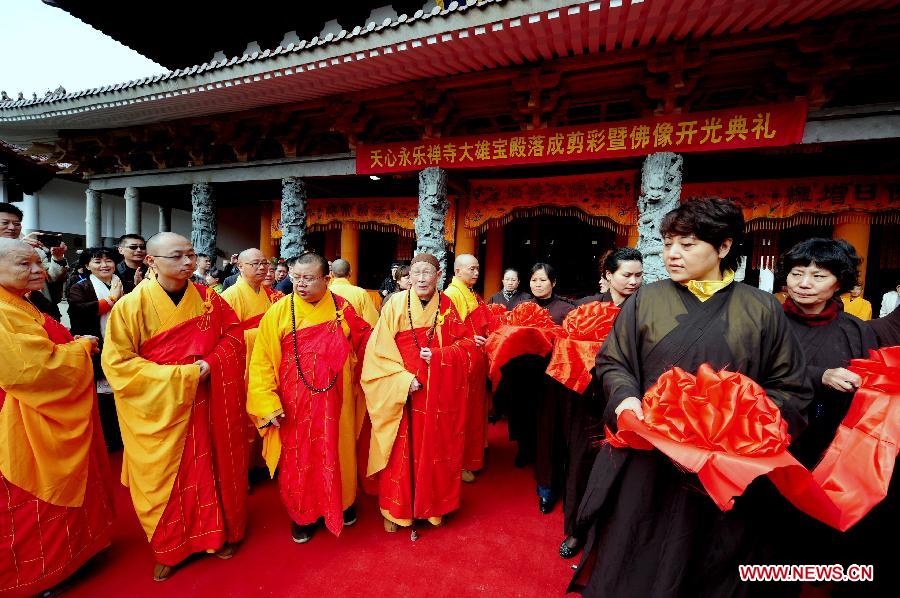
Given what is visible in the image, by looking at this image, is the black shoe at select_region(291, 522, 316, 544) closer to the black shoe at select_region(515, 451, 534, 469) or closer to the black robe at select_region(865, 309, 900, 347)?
the black shoe at select_region(515, 451, 534, 469)

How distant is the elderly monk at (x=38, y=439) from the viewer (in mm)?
1957

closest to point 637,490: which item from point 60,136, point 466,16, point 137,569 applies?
point 137,569

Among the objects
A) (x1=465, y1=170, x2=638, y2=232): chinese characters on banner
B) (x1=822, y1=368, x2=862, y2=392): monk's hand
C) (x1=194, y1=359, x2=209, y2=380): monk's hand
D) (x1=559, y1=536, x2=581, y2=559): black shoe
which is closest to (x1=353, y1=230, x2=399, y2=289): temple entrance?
(x1=465, y1=170, x2=638, y2=232): chinese characters on banner

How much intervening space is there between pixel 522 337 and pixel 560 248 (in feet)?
23.8

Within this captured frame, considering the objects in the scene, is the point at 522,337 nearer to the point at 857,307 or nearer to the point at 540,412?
the point at 540,412

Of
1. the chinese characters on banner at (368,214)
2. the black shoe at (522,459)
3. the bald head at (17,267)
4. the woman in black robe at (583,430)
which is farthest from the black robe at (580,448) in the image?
the chinese characters on banner at (368,214)

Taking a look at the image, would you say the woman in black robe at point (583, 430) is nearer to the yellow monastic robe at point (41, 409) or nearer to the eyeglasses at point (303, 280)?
the eyeglasses at point (303, 280)

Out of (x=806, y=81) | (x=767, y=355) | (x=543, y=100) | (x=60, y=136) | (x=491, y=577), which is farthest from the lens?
(x=60, y=136)

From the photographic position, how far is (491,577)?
2.31m

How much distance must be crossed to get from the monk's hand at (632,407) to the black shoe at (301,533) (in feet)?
7.53

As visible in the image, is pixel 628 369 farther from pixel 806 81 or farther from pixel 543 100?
pixel 806 81

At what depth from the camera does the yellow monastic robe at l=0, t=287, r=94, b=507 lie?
194 centimetres

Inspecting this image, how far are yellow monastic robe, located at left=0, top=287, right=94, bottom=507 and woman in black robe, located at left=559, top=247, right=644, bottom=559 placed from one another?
2.95 meters

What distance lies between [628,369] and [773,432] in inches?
20.9
